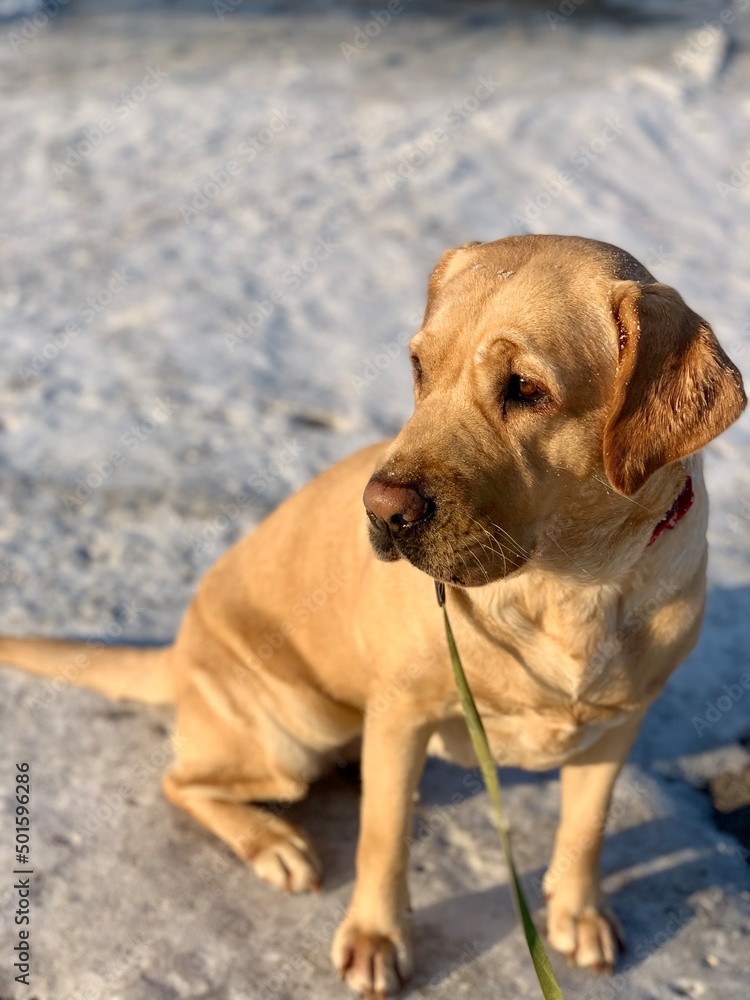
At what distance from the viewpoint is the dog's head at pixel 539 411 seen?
2357mm

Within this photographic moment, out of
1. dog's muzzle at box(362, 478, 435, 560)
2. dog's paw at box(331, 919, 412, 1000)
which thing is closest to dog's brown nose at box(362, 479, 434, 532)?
dog's muzzle at box(362, 478, 435, 560)

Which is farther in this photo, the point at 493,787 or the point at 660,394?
the point at 493,787

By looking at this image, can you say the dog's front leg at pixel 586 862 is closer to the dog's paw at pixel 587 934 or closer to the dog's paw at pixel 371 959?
the dog's paw at pixel 587 934

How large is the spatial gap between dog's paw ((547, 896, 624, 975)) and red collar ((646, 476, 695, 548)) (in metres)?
1.33

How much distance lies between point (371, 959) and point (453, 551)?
1451 mm

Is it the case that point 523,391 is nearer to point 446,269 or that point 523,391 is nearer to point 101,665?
point 446,269

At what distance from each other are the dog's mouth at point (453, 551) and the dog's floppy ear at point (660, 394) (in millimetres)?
293

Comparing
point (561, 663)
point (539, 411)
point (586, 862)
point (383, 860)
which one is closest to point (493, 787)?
point (561, 663)

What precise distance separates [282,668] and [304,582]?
1.01ft

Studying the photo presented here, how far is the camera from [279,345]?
6254 mm

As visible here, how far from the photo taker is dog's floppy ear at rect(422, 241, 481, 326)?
2766mm

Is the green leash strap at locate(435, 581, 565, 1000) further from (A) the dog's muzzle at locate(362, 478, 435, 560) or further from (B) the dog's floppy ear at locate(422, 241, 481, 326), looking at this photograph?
(B) the dog's floppy ear at locate(422, 241, 481, 326)

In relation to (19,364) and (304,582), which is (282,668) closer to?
(304,582)

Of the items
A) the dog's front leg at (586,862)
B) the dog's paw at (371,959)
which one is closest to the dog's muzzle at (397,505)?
the dog's front leg at (586,862)
